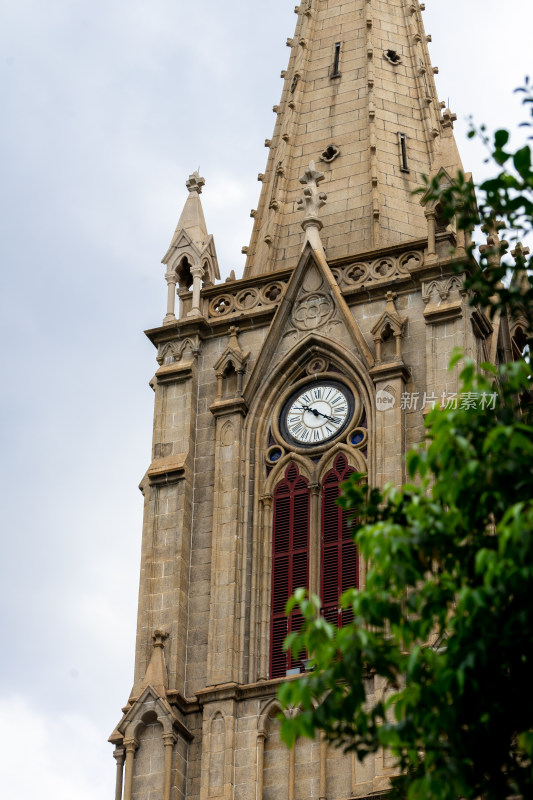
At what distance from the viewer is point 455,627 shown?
20.1 meters

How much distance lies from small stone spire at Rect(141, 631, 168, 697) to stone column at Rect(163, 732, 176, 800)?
3.18 feet

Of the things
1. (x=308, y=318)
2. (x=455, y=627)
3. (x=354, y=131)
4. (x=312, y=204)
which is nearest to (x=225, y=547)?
(x=308, y=318)

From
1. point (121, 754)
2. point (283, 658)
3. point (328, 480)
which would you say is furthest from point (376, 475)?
point (121, 754)

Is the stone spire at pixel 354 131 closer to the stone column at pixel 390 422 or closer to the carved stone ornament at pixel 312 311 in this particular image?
the carved stone ornament at pixel 312 311

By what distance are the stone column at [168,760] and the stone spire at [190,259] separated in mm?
11773

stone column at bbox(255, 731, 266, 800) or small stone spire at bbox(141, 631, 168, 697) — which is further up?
small stone spire at bbox(141, 631, 168, 697)

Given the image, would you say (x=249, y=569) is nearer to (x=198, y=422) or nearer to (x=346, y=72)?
(x=198, y=422)

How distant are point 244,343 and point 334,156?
6.86 m

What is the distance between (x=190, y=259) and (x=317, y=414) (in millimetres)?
6689

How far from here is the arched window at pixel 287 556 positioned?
132ft

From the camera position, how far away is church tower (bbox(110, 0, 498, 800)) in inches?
1537

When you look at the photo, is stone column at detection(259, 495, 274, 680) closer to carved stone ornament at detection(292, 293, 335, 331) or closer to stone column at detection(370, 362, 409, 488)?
stone column at detection(370, 362, 409, 488)

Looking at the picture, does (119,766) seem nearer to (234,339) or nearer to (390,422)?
(390,422)

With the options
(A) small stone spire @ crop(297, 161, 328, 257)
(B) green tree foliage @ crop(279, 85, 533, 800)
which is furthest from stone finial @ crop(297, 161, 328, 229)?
(B) green tree foliage @ crop(279, 85, 533, 800)
